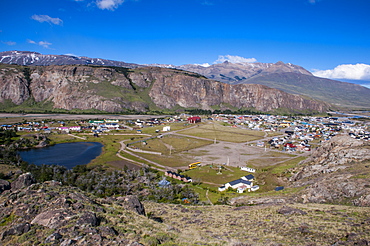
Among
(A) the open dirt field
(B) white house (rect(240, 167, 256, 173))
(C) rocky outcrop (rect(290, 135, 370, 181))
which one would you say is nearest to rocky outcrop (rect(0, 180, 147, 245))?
(C) rocky outcrop (rect(290, 135, 370, 181))

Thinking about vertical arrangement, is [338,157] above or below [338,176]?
above

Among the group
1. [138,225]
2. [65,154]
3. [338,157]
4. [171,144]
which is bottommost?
[65,154]

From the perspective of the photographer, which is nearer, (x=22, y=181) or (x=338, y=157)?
(x=22, y=181)

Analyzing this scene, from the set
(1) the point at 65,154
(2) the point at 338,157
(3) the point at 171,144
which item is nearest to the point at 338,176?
(2) the point at 338,157

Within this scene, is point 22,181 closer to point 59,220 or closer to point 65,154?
point 59,220

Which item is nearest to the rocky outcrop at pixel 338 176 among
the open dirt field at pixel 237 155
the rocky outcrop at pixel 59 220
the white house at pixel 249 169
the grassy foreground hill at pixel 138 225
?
the grassy foreground hill at pixel 138 225

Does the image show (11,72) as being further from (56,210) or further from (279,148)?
(56,210)

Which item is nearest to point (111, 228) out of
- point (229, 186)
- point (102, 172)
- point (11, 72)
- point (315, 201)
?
point (315, 201)

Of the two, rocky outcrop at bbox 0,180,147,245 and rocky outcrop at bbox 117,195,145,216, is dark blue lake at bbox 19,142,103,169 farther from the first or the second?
rocky outcrop at bbox 0,180,147,245

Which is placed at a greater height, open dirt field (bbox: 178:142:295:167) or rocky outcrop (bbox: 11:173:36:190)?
rocky outcrop (bbox: 11:173:36:190)

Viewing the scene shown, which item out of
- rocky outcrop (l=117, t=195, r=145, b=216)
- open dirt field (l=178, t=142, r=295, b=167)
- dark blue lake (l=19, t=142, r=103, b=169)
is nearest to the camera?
rocky outcrop (l=117, t=195, r=145, b=216)
